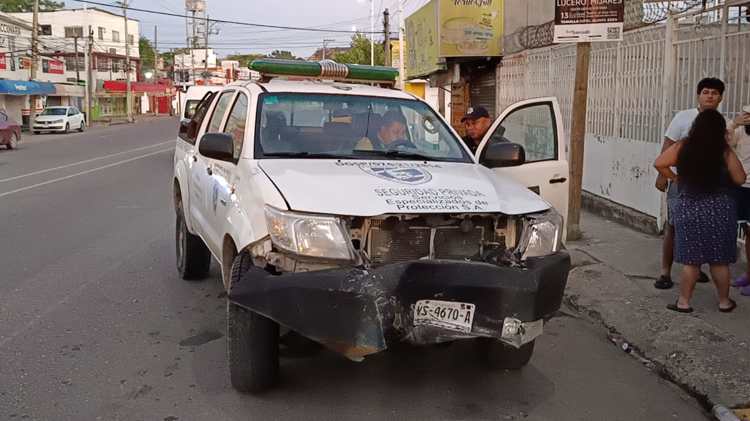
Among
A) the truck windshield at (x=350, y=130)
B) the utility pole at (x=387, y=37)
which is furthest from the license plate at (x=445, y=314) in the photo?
the utility pole at (x=387, y=37)

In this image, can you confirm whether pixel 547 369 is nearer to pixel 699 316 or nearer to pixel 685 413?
pixel 685 413

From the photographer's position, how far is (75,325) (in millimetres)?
5602

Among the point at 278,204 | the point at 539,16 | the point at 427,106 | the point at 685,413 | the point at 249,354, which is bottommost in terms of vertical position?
the point at 685,413

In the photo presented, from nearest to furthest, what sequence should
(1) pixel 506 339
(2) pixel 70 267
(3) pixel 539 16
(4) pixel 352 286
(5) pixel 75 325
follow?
1. (4) pixel 352 286
2. (1) pixel 506 339
3. (5) pixel 75 325
4. (2) pixel 70 267
5. (3) pixel 539 16

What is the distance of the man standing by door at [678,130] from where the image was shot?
19.0 ft

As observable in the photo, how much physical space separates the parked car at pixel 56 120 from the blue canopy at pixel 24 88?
368 cm

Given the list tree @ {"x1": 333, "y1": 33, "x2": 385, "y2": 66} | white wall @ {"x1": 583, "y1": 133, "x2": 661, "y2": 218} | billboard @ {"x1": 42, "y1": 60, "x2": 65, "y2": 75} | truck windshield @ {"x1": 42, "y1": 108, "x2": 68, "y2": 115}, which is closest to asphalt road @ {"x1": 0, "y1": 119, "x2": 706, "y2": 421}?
white wall @ {"x1": 583, "y1": 133, "x2": 661, "y2": 218}

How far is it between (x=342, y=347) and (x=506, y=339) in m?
0.83

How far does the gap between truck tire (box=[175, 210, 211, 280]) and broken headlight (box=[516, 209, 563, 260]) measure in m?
3.58

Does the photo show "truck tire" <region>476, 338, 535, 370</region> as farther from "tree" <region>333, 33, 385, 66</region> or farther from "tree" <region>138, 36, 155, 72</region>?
"tree" <region>138, 36, 155, 72</region>

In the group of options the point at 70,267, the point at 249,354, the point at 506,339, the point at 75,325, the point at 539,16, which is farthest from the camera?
the point at 539,16

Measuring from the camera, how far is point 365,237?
157 inches

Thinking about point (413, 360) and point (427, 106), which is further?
point (427, 106)

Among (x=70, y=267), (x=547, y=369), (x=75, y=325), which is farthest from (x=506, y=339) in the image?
(x=70, y=267)
